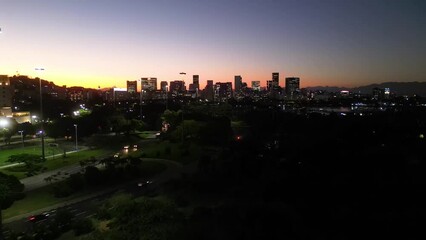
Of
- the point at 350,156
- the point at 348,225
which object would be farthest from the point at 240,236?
the point at 350,156

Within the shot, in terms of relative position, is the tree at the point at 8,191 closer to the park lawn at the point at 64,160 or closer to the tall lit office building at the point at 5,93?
the park lawn at the point at 64,160

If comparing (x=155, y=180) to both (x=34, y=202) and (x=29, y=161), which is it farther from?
(x=29, y=161)

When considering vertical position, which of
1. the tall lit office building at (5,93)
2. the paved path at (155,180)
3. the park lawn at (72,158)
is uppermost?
the tall lit office building at (5,93)

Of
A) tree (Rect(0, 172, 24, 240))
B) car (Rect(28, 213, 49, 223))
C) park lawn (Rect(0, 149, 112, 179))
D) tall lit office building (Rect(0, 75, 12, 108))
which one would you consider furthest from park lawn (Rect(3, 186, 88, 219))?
tall lit office building (Rect(0, 75, 12, 108))

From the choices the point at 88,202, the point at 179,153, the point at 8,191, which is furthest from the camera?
the point at 179,153

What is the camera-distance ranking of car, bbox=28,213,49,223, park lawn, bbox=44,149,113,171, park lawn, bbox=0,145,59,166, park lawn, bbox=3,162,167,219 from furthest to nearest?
park lawn, bbox=0,145,59,166, park lawn, bbox=44,149,113,171, park lawn, bbox=3,162,167,219, car, bbox=28,213,49,223

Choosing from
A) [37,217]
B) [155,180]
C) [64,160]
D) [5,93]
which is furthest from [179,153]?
[5,93]

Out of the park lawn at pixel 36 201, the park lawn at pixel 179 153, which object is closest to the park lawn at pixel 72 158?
the park lawn at pixel 179 153

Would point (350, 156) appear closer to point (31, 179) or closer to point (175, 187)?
point (175, 187)

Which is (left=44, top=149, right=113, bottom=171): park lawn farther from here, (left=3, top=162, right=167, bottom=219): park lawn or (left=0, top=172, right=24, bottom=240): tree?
(left=0, top=172, right=24, bottom=240): tree
